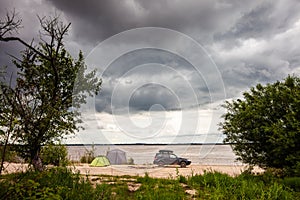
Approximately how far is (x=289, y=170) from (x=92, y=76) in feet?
25.7

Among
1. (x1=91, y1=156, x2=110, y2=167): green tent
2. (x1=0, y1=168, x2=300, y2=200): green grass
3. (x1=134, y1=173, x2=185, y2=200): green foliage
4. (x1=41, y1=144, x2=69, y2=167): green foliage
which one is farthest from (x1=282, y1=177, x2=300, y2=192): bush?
(x1=91, y1=156, x2=110, y2=167): green tent

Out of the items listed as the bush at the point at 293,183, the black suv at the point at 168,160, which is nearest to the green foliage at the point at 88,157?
the black suv at the point at 168,160

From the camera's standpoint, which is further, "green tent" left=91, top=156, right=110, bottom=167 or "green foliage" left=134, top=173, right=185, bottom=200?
"green tent" left=91, top=156, right=110, bottom=167

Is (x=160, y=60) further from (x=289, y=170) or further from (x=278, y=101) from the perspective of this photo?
(x=289, y=170)

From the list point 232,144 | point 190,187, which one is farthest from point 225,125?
point 190,187

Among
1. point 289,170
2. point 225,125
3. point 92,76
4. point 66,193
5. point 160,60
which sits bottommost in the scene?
point 66,193

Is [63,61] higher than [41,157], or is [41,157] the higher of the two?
[63,61]

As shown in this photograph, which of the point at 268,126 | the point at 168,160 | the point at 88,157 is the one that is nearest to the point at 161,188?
the point at 268,126

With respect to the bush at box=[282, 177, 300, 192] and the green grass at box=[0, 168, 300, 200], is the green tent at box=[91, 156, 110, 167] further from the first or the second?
the bush at box=[282, 177, 300, 192]

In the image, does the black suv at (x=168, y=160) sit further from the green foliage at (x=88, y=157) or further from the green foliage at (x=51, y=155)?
the green foliage at (x=51, y=155)

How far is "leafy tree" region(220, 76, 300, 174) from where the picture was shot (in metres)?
9.34

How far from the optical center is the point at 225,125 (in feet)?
38.7

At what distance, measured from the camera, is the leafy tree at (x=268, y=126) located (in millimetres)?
9344

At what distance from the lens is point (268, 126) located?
33.4ft
